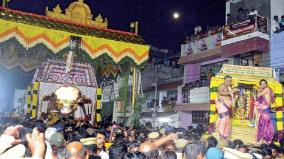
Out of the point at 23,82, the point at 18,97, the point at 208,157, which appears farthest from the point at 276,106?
the point at 18,97

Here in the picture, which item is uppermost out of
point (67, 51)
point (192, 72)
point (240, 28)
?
point (240, 28)

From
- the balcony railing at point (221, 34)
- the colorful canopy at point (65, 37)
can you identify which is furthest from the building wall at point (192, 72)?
the colorful canopy at point (65, 37)

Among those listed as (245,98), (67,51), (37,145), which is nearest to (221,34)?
(245,98)

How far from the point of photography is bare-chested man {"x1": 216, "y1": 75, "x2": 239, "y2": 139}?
11109 millimetres

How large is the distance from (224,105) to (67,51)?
667 centimetres

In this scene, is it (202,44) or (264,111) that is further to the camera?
(202,44)

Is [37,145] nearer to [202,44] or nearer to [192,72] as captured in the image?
[202,44]

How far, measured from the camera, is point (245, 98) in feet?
39.2

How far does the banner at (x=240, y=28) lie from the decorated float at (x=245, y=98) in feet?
20.5

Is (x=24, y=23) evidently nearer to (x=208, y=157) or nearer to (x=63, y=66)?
(x=63, y=66)

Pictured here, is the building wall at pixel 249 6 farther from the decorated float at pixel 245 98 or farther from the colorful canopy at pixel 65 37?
the decorated float at pixel 245 98

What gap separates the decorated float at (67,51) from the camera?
42.9 feet

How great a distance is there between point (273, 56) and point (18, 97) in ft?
70.3

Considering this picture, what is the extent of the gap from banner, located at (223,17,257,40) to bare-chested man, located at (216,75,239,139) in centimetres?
740
